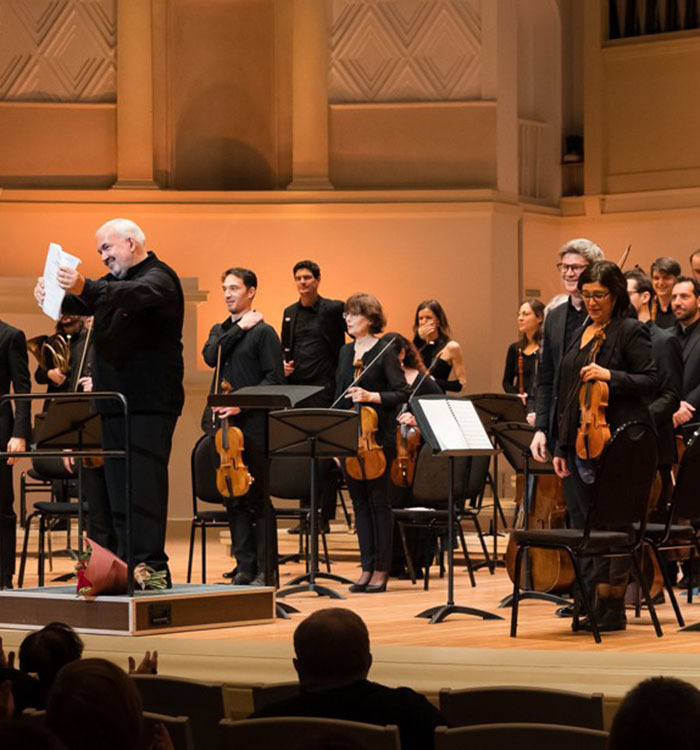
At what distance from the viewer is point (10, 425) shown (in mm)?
7445

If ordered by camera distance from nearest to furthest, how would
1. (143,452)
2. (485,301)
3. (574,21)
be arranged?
(143,452) < (485,301) < (574,21)

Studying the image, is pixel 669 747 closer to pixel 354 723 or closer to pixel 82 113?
pixel 354 723

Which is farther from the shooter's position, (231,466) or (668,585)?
(231,466)

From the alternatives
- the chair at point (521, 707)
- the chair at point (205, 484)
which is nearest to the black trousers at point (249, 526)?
the chair at point (205, 484)

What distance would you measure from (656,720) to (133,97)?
1084 centimetres

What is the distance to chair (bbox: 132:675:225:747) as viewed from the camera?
143 inches

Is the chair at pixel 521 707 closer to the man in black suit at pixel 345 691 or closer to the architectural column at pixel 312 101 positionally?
the man in black suit at pixel 345 691

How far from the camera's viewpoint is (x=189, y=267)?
42.2 ft

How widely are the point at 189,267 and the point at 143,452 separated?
688 centimetres

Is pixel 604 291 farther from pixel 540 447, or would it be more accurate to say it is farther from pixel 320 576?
pixel 320 576

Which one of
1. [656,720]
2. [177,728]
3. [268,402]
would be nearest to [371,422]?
[268,402]

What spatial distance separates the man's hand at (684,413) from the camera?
24.6 ft

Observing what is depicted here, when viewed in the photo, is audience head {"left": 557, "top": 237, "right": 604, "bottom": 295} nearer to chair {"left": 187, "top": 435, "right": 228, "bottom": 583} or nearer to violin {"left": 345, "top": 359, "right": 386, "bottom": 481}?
violin {"left": 345, "top": 359, "right": 386, "bottom": 481}

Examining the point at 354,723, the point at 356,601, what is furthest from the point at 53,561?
the point at 354,723
